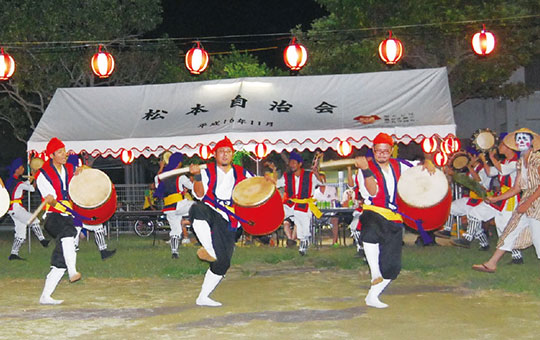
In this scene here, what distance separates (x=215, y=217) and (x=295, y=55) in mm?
5793

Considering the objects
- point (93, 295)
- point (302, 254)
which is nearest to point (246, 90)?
point (302, 254)

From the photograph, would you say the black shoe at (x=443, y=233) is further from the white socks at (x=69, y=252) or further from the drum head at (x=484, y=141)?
the white socks at (x=69, y=252)

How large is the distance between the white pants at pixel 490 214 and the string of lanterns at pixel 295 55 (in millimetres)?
2611

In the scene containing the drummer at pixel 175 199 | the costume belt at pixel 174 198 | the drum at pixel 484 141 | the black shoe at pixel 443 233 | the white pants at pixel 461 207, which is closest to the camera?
the white pants at pixel 461 207

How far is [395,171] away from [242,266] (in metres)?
4.10

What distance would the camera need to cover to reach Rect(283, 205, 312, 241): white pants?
39.7ft

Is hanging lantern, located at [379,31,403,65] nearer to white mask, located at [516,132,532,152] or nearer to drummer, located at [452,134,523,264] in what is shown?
drummer, located at [452,134,523,264]

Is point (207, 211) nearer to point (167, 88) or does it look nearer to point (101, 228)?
point (101, 228)

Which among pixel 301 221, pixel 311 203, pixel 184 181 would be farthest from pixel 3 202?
pixel 311 203

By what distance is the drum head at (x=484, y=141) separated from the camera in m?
12.0

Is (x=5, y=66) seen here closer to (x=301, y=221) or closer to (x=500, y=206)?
(x=301, y=221)

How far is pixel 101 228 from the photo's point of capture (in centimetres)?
1197

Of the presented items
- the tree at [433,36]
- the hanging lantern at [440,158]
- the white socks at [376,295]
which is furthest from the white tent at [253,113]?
the tree at [433,36]

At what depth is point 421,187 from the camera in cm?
739
